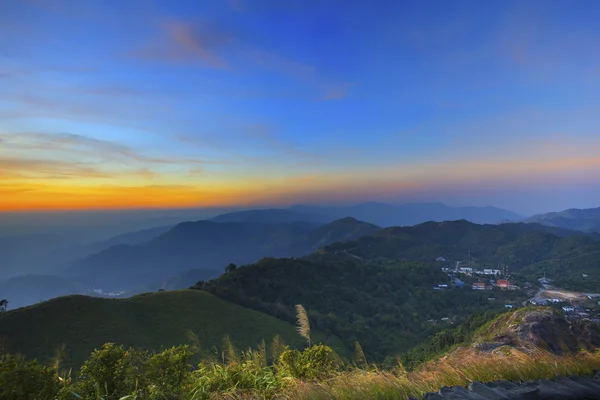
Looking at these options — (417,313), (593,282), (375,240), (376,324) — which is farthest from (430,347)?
(375,240)

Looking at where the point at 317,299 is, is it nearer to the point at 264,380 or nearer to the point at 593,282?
the point at 264,380

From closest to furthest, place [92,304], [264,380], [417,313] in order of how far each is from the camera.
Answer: [264,380] → [92,304] → [417,313]

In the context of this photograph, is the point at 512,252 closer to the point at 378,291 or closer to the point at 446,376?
the point at 378,291

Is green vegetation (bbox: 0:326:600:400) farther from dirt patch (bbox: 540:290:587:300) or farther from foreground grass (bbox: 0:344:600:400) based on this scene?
dirt patch (bbox: 540:290:587:300)

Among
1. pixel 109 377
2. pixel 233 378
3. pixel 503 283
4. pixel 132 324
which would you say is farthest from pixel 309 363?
pixel 503 283

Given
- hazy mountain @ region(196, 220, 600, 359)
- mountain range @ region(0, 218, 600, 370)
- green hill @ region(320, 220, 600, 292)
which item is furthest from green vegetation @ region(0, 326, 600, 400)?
green hill @ region(320, 220, 600, 292)

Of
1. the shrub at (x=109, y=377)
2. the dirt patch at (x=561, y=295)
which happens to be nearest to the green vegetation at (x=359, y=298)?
the dirt patch at (x=561, y=295)
